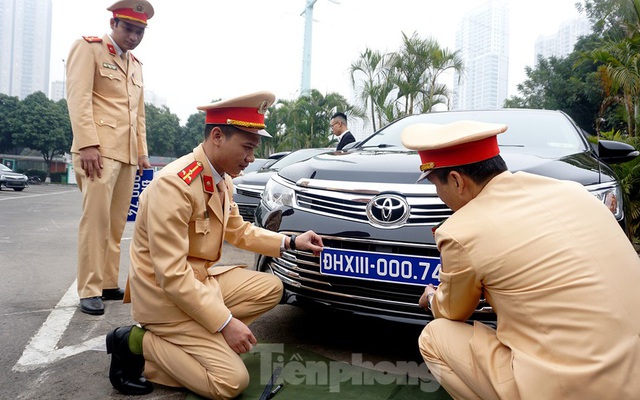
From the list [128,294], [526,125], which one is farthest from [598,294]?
[526,125]

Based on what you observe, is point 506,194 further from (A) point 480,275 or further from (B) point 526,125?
(B) point 526,125

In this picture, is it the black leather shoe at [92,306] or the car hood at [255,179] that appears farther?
the car hood at [255,179]

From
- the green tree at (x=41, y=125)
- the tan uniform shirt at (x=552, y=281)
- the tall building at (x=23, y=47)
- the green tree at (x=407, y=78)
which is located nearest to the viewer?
the tan uniform shirt at (x=552, y=281)

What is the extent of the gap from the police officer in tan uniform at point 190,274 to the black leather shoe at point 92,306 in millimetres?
897

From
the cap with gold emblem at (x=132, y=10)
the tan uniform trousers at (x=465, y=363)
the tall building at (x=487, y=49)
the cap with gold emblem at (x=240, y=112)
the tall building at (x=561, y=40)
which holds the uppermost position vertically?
the tall building at (x=561, y=40)

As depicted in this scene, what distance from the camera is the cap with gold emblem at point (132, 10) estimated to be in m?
2.99

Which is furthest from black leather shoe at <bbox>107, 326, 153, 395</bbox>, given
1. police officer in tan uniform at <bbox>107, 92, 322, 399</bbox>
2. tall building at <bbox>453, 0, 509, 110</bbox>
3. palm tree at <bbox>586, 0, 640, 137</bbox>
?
tall building at <bbox>453, 0, 509, 110</bbox>

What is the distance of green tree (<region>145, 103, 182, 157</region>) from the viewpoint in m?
52.8

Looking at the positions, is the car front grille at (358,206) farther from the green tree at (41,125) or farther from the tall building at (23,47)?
the tall building at (23,47)

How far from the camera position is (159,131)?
53.0 meters

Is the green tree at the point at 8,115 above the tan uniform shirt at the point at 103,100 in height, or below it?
above

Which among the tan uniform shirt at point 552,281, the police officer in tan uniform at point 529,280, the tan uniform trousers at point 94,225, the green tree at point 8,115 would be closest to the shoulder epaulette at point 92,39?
the tan uniform trousers at point 94,225

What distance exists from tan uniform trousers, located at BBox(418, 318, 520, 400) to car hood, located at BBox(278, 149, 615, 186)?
72cm

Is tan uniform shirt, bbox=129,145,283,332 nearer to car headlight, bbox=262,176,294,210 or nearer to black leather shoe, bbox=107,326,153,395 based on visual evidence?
black leather shoe, bbox=107,326,153,395
